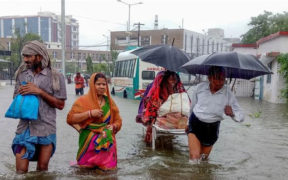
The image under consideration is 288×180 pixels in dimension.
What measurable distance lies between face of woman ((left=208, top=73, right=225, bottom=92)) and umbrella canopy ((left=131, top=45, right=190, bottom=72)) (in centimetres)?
156

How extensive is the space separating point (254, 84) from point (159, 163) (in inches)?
732

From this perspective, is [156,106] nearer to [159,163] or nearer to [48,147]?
[159,163]

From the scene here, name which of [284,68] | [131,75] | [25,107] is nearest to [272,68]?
[284,68]

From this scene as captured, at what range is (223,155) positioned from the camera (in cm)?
646

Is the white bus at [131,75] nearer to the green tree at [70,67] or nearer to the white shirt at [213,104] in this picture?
the white shirt at [213,104]

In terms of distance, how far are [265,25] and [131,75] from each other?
20.8 m

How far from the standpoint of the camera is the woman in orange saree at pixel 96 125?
4082 millimetres

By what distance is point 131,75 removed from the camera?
61.1ft

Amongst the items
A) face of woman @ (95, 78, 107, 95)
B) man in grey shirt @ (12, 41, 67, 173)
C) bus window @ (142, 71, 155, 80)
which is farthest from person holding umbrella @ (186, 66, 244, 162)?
bus window @ (142, 71, 155, 80)

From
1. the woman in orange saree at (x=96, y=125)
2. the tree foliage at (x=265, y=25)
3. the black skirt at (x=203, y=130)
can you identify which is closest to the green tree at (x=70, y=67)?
the tree foliage at (x=265, y=25)

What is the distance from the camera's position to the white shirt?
15.1ft

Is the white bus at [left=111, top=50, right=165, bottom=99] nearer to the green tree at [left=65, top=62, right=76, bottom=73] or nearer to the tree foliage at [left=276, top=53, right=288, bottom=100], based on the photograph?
the tree foliage at [left=276, top=53, right=288, bottom=100]

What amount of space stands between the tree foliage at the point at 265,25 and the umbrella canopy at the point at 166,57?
28.2 meters

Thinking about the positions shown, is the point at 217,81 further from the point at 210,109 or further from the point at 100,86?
the point at 100,86
